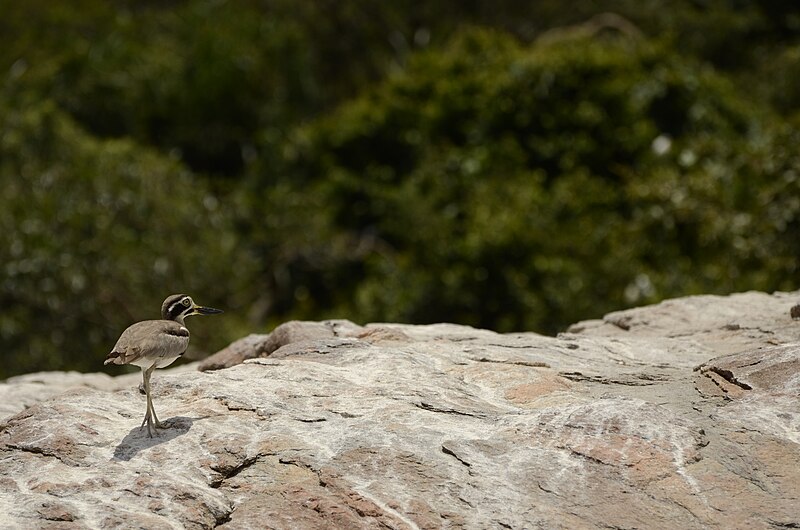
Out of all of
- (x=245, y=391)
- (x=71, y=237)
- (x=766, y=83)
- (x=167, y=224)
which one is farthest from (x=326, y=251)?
(x=245, y=391)

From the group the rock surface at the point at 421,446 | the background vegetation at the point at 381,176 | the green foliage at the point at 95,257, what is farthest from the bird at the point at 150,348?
the green foliage at the point at 95,257

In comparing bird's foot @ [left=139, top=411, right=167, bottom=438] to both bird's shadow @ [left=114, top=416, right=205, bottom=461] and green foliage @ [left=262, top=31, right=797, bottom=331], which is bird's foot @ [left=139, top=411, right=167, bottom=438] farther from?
green foliage @ [left=262, top=31, right=797, bottom=331]

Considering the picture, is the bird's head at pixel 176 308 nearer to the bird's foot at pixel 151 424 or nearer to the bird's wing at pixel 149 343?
the bird's wing at pixel 149 343

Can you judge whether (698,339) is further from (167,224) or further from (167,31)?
(167,31)

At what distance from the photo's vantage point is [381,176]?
23.0m

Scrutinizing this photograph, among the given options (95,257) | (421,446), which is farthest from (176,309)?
(95,257)

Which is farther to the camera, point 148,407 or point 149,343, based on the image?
point 149,343

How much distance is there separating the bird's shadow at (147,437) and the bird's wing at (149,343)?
0.38 metres

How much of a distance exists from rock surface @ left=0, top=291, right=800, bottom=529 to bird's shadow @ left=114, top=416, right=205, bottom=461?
0.5 inches

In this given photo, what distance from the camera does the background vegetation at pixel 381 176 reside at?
17.0m

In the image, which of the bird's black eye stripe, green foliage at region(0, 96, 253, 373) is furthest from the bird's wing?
green foliage at region(0, 96, 253, 373)

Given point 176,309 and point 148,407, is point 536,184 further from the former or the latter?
point 148,407

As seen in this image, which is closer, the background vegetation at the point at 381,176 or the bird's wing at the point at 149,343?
the bird's wing at the point at 149,343

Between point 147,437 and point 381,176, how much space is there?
16.5 meters
